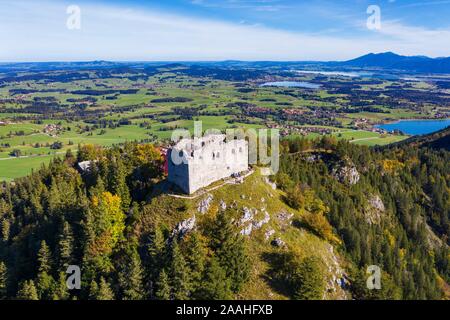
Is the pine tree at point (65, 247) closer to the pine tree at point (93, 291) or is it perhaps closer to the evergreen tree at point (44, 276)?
the evergreen tree at point (44, 276)

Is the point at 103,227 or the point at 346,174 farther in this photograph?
the point at 346,174

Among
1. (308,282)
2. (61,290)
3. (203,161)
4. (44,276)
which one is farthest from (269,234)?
(44,276)

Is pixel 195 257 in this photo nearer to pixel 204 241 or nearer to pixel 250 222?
pixel 204 241

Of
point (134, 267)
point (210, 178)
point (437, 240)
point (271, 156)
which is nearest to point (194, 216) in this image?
point (210, 178)

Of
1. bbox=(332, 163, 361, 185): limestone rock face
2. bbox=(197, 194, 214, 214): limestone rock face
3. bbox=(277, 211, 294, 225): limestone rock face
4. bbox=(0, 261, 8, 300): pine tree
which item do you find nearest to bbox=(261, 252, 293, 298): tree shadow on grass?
bbox=(277, 211, 294, 225): limestone rock face

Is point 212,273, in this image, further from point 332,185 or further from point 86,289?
point 332,185

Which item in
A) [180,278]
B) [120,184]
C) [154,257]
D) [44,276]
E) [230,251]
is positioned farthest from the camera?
[120,184]

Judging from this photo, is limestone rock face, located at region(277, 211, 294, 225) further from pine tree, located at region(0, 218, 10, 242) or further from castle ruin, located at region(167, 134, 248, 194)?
pine tree, located at region(0, 218, 10, 242)

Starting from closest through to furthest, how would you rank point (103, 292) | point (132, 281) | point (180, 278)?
point (103, 292) → point (132, 281) → point (180, 278)
